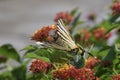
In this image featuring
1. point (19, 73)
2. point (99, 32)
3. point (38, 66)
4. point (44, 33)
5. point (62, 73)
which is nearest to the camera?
point (62, 73)

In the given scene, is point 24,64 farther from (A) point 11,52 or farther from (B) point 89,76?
(B) point 89,76

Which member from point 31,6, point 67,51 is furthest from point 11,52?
point 31,6

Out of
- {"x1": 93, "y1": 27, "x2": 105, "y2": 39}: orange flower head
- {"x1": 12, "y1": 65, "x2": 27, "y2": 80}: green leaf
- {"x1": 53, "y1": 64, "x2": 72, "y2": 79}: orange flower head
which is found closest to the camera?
{"x1": 53, "y1": 64, "x2": 72, "y2": 79}: orange flower head

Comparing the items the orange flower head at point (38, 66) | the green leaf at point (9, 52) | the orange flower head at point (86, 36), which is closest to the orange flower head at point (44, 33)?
the orange flower head at point (38, 66)

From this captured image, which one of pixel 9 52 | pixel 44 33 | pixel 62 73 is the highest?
pixel 9 52

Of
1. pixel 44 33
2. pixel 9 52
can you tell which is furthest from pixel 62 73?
pixel 9 52

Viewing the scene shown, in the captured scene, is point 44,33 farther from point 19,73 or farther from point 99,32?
point 99,32

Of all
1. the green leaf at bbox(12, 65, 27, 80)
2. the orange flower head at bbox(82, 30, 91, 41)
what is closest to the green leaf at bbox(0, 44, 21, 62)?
the green leaf at bbox(12, 65, 27, 80)

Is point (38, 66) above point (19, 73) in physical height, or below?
below

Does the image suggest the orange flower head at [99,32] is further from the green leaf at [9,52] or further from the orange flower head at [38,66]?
the orange flower head at [38,66]

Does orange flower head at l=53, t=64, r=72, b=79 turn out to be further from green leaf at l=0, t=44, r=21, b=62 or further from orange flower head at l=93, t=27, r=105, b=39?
orange flower head at l=93, t=27, r=105, b=39

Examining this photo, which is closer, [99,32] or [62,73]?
[62,73]

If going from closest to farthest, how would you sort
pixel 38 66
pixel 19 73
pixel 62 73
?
pixel 62 73 < pixel 38 66 < pixel 19 73
